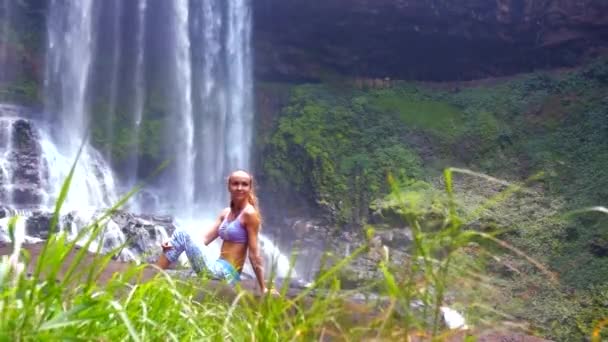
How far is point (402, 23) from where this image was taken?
2559 centimetres

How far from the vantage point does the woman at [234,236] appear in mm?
3285

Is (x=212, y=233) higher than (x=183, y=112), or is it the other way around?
(x=183, y=112)

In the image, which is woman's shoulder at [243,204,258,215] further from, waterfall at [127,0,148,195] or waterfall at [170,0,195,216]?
waterfall at [127,0,148,195]

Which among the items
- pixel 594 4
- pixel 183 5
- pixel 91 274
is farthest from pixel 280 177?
pixel 91 274

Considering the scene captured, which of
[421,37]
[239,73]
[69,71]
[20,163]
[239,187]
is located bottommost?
[239,187]

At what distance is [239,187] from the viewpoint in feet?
12.0

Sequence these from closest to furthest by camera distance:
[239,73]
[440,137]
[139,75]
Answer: [440,137], [139,75], [239,73]

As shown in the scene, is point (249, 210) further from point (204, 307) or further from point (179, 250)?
point (204, 307)

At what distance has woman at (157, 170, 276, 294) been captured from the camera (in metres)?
3.29

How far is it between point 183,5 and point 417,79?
9462 mm

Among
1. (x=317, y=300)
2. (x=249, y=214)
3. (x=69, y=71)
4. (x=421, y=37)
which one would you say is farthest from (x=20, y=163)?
(x=317, y=300)

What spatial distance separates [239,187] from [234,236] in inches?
12.5

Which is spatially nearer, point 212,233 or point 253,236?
point 253,236

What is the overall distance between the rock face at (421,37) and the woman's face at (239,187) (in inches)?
866
